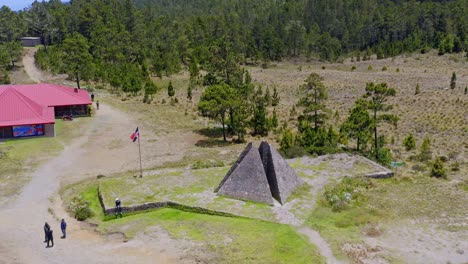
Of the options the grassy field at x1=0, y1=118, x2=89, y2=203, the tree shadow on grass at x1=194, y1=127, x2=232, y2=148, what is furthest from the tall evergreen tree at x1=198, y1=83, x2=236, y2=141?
the grassy field at x1=0, y1=118, x2=89, y2=203

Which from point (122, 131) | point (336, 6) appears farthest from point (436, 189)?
point (336, 6)

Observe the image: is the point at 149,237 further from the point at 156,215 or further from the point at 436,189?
Answer: the point at 436,189

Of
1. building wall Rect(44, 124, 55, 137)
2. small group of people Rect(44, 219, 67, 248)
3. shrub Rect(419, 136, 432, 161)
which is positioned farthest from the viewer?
building wall Rect(44, 124, 55, 137)

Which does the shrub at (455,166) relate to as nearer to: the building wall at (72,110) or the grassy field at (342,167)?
the grassy field at (342,167)

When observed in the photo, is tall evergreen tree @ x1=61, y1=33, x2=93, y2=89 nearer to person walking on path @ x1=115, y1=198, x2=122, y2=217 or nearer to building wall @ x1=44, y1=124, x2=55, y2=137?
building wall @ x1=44, y1=124, x2=55, y2=137

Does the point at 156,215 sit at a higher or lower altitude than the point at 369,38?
lower

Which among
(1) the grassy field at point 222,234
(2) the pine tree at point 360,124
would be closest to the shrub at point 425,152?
(2) the pine tree at point 360,124
